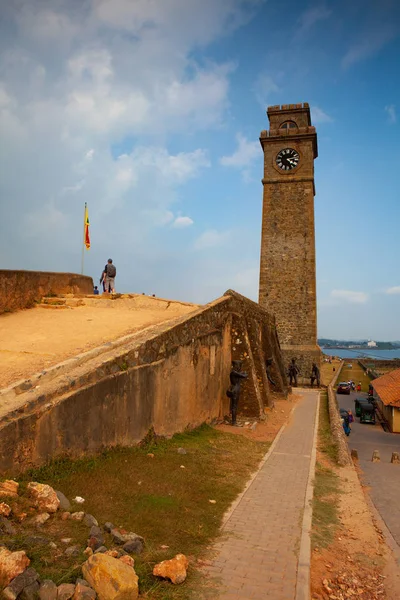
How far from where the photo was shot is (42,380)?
6.42 meters

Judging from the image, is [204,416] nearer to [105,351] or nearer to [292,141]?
[105,351]

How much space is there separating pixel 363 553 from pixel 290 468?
10.8ft

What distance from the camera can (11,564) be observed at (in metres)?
3.56

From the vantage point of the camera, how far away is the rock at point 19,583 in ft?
10.9

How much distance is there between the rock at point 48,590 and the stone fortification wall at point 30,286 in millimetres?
8298

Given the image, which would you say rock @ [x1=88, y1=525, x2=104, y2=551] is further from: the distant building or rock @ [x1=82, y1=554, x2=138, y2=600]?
the distant building

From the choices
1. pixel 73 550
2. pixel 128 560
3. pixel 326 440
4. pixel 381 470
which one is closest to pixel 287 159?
pixel 381 470

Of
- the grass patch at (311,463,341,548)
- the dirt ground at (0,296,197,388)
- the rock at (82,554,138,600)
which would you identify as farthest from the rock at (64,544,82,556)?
the grass patch at (311,463,341,548)

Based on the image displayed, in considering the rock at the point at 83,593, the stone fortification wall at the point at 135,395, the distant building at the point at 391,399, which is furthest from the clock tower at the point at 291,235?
the rock at the point at 83,593

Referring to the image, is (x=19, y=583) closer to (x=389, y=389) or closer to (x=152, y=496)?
(x=152, y=496)

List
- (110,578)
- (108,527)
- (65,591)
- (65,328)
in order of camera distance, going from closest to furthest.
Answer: (65,591)
(110,578)
(108,527)
(65,328)

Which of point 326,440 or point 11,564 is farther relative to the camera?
point 326,440

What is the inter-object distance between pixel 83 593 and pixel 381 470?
497 inches

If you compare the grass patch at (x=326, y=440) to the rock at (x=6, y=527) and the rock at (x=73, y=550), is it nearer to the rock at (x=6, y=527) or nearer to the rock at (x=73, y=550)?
the rock at (x=73, y=550)
